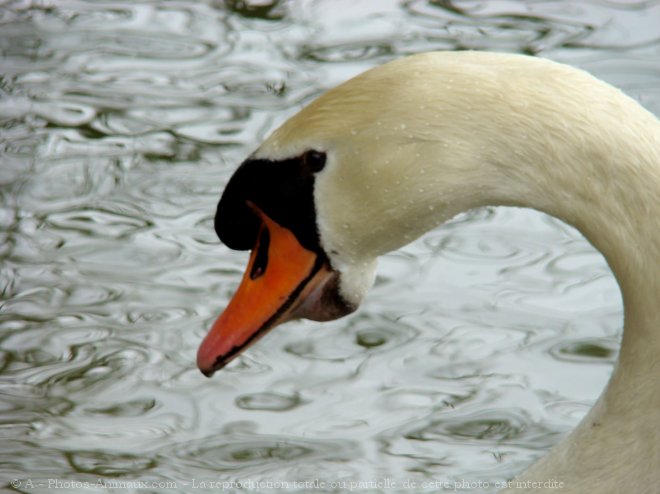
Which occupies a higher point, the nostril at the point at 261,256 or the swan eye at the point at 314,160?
the swan eye at the point at 314,160

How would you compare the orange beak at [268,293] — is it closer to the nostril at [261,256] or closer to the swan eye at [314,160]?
the nostril at [261,256]

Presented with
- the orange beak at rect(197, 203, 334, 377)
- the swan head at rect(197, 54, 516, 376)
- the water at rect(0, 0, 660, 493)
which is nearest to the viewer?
the swan head at rect(197, 54, 516, 376)

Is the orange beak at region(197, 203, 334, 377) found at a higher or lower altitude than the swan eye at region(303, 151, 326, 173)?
lower

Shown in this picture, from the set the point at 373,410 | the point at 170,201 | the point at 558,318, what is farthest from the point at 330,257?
the point at 170,201

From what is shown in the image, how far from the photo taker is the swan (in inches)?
96.3

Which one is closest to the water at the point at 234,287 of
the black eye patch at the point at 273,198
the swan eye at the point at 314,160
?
the black eye patch at the point at 273,198

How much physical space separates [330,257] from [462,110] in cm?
55

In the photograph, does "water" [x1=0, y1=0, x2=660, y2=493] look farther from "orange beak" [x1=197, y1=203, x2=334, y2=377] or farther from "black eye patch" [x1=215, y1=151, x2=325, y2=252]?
"black eye patch" [x1=215, y1=151, x2=325, y2=252]

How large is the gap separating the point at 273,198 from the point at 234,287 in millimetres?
2196

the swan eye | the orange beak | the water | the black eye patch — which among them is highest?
the swan eye

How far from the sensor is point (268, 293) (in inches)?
121

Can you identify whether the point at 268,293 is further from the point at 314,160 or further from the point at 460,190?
the point at 460,190

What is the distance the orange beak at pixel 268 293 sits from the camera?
9.86ft

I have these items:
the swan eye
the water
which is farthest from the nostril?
the water
